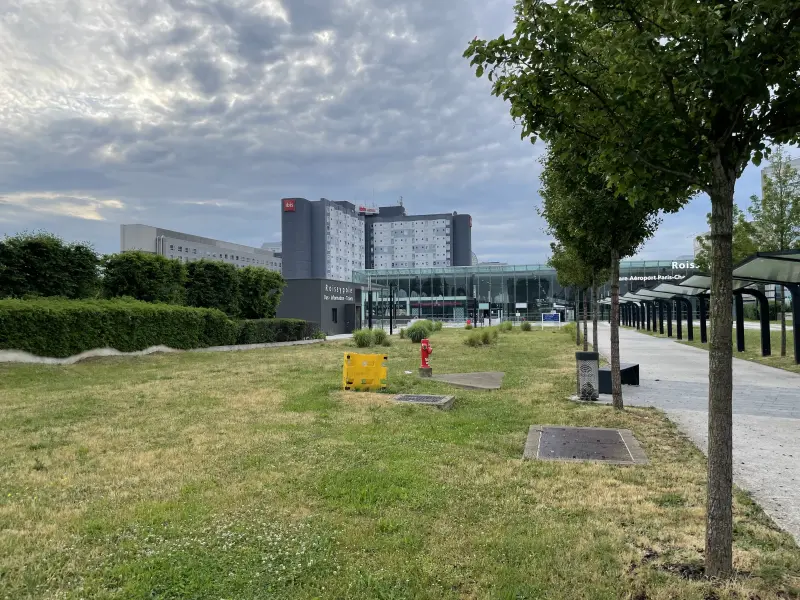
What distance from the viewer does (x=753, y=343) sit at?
25922 millimetres

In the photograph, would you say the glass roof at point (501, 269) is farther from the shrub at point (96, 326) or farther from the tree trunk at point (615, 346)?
the tree trunk at point (615, 346)

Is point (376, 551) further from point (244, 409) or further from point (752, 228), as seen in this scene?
point (752, 228)

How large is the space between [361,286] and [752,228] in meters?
32.7

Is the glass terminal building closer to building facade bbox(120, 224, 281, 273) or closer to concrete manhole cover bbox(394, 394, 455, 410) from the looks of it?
building facade bbox(120, 224, 281, 273)

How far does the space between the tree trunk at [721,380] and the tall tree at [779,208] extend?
22801 mm

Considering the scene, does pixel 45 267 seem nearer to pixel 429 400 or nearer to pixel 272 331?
pixel 272 331

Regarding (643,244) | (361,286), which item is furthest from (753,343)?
(361,286)

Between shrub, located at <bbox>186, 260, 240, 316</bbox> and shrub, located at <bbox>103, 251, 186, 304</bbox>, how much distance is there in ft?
6.04

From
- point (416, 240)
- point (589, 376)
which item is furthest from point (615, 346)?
point (416, 240)

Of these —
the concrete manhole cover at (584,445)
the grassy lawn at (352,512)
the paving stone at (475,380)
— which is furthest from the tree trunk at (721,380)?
the paving stone at (475,380)

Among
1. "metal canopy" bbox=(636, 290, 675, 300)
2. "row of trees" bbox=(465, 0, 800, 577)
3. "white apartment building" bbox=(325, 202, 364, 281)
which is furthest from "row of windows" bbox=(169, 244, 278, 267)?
"row of trees" bbox=(465, 0, 800, 577)

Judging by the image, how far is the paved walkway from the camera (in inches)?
201

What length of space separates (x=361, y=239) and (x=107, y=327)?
477ft

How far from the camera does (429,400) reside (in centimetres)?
986
